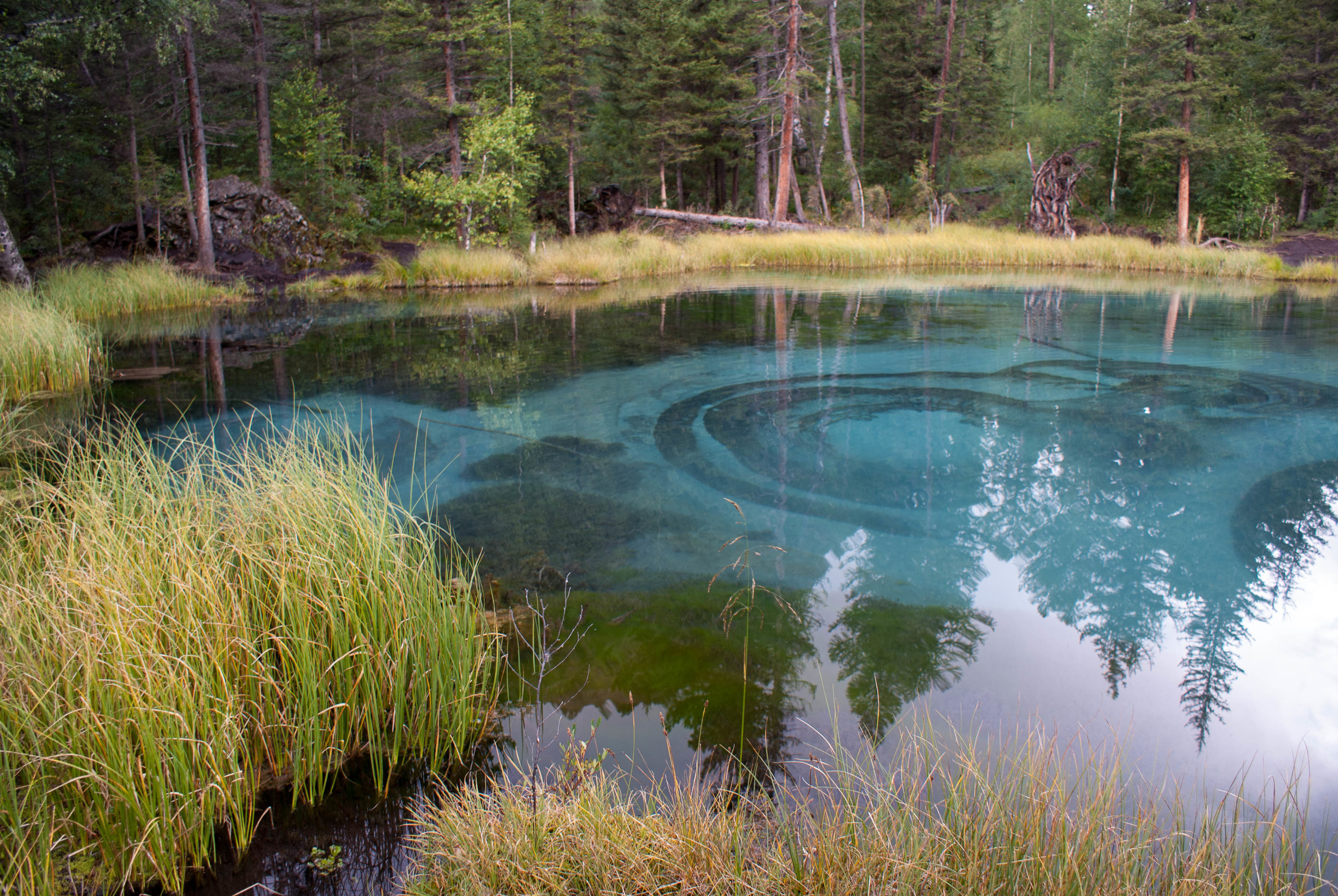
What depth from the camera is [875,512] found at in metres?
4.85

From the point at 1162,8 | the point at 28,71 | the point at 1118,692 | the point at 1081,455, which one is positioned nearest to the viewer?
the point at 1118,692

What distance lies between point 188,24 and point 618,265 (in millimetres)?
8597

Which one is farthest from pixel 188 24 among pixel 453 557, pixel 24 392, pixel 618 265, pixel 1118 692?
pixel 1118 692

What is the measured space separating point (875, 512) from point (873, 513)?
0.04 m

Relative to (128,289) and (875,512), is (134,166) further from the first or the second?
(875,512)

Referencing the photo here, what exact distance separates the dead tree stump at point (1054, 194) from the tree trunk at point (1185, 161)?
211cm

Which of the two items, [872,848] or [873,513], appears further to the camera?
[873,513]

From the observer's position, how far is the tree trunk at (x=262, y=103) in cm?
1803

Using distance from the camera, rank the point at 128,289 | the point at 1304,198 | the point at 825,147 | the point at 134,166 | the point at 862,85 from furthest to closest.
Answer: the point at 862,85, the point at 825,147, the point at 1304,198, the point at 134,166, the point at 128,289

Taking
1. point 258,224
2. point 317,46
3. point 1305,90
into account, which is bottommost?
point 258,224

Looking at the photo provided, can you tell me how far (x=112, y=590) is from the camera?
7.01 ft

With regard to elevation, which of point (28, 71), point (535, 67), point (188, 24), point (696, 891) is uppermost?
point (535, 67)

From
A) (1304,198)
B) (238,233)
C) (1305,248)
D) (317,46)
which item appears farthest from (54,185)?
(1304,198)

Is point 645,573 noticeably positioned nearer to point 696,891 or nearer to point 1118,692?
point 1118,692
